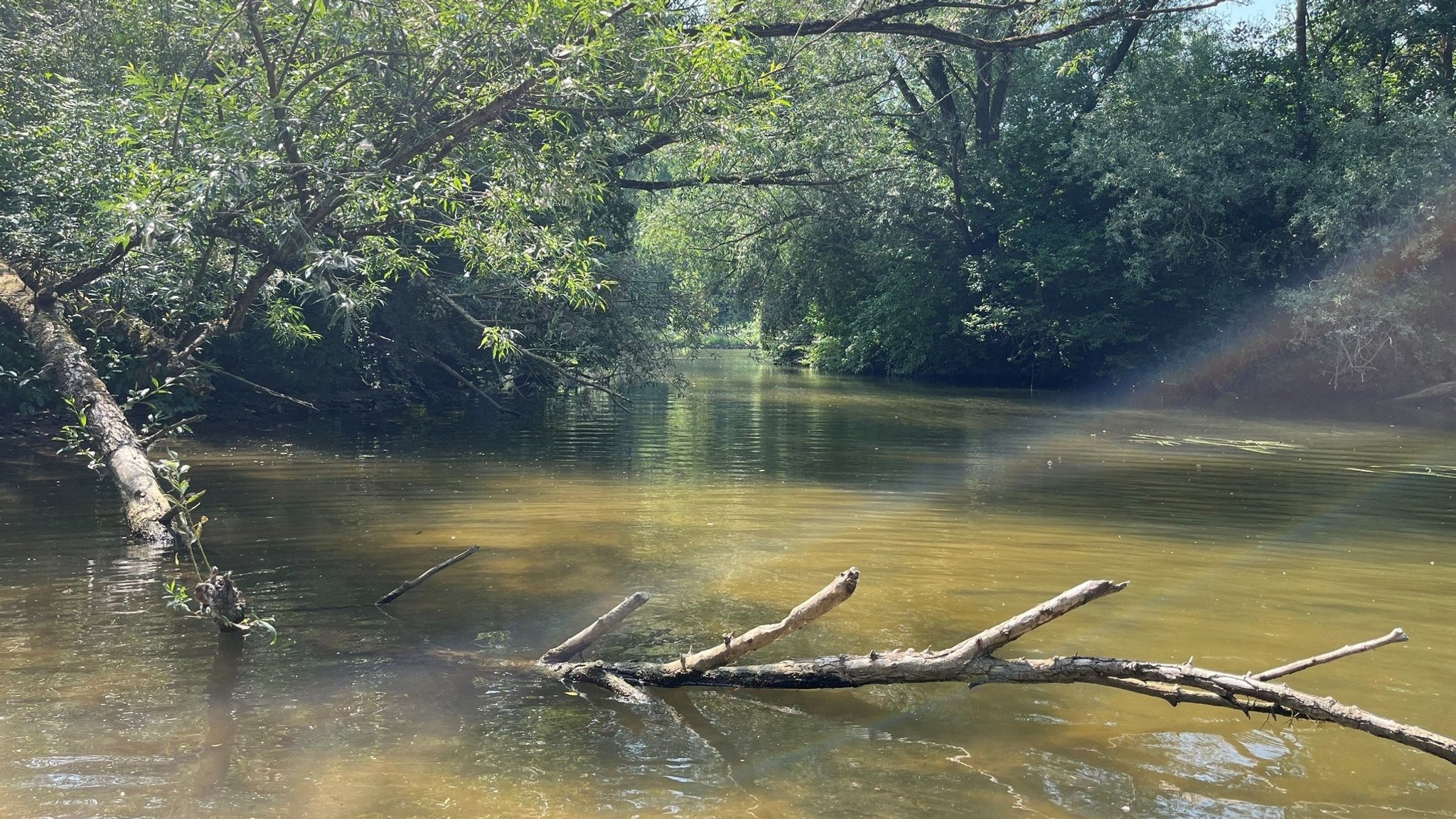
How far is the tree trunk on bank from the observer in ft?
25.3

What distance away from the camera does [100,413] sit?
29.0 feet

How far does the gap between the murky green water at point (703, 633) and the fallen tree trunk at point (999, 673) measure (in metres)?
0.16

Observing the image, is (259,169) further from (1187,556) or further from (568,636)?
(1187,556)

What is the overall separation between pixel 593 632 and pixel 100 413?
18.8 ft

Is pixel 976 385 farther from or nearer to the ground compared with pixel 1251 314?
nearer to the ground

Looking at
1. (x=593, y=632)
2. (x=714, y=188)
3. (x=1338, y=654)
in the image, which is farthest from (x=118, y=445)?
(x=714, y=188)

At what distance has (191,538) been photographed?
6184mm

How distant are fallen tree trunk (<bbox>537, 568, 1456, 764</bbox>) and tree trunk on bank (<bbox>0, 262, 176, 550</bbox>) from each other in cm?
360

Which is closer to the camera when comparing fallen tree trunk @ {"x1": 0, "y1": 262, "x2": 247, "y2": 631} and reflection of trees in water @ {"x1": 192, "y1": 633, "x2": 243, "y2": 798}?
reflection of trees in water @ {"x1": 192, "y1": 633, "x2": 243, "y2": 798}

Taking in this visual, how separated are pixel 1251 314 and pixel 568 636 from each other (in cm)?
2628

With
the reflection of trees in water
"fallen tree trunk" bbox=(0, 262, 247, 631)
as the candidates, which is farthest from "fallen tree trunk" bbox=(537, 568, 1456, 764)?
"fallen tree trunk" bbox=(0, 262, 247, 631)

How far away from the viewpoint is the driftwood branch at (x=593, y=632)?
532 cm

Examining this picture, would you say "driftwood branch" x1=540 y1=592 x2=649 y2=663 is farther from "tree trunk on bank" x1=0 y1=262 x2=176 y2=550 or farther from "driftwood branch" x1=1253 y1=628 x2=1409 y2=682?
"tree trunk on bank" x1=0 y1=262 x2=176 y2=550

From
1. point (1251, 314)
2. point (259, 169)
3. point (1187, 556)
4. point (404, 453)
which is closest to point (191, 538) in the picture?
point (259, 169)
